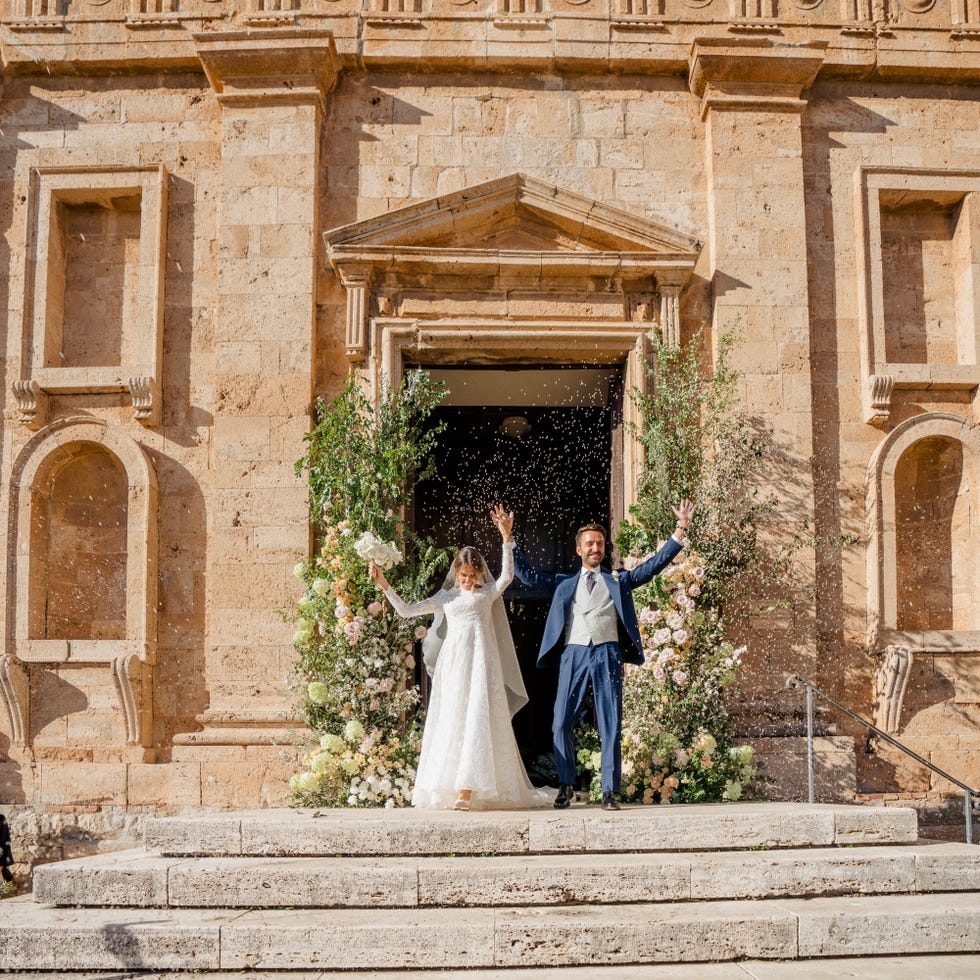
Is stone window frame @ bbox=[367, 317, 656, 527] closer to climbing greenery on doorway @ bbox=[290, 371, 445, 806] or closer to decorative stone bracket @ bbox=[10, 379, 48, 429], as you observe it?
climbing greenery on doorway @ bbox=[290, 371, 445, 806]

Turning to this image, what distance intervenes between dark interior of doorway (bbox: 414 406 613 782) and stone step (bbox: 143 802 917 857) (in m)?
4.46

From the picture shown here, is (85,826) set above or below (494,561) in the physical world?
below

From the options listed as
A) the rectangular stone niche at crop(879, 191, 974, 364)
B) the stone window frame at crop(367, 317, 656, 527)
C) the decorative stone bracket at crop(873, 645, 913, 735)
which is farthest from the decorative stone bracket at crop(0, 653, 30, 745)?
the rectangular stone niche at crop(879, 191, 974, 364)

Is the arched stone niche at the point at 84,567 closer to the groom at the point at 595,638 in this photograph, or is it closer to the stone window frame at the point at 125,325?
the stone window frame at the point at 125,325

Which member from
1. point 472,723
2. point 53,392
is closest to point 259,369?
point 53,392

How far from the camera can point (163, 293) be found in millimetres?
9758

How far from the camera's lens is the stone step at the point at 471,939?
5.36 metres

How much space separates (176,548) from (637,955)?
17.5ft

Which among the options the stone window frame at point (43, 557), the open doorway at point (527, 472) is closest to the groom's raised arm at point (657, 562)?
the open doorway at point (527, 472)

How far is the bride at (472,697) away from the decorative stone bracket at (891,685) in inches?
116

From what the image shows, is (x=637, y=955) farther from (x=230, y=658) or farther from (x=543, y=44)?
(x=543, y=44)

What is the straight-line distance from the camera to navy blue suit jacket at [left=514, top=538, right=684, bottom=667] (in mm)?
7445

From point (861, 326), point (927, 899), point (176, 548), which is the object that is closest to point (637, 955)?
point (927, 899)

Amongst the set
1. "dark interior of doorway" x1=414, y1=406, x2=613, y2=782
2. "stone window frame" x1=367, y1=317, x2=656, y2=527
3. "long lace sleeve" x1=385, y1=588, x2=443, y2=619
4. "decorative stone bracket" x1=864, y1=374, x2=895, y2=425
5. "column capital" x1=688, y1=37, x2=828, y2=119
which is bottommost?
"long lace sleeve" x1=385, y1=588, x2=443, y2=619
